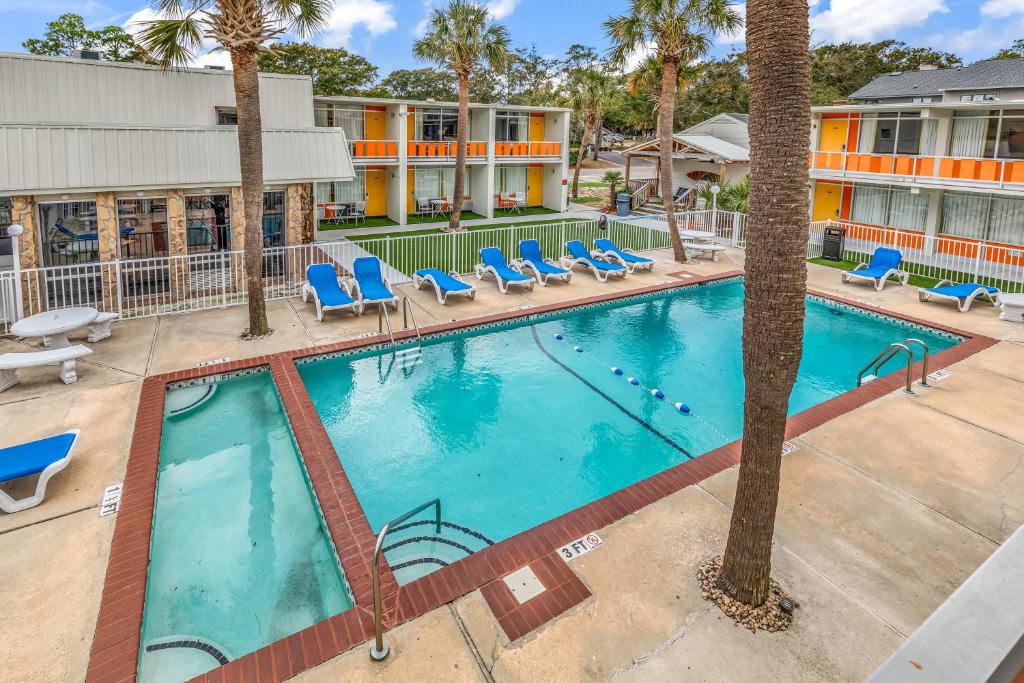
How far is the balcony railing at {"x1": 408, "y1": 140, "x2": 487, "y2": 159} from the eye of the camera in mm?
26250

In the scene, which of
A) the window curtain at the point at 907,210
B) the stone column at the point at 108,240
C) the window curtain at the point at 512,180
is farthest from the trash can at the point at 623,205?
the stone column at the point at 108,240

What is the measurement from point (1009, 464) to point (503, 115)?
2641 centimetres

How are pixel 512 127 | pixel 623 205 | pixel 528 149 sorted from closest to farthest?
pixel 528 149, pixel 623 205, pixel 512 127

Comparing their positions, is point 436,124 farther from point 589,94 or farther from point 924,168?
point 924,168

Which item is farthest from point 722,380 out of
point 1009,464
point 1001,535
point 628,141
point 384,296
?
point 628,141

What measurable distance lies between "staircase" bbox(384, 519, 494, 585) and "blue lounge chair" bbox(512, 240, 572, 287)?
9.74m

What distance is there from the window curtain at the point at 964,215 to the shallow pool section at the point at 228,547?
2094cm

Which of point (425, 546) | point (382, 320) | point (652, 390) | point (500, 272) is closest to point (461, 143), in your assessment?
point (500, 272)

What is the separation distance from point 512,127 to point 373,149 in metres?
8.00

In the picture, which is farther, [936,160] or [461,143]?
[461,143]

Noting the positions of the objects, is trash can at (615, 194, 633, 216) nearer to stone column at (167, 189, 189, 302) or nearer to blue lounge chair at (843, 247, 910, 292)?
blue lounge chair at (843, 247, 910, 292)

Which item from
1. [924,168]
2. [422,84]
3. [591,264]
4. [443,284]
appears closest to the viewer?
[443,284]

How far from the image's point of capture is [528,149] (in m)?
28.9

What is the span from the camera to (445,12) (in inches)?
893
